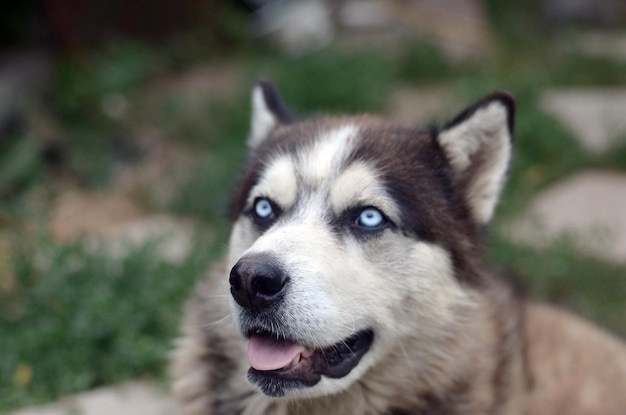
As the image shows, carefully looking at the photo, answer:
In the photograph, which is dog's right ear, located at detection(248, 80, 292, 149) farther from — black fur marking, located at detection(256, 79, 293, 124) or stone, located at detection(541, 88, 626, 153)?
stone, located at detection(541, 88, 626, 153)

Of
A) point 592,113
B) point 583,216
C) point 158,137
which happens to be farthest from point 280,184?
point 592,113

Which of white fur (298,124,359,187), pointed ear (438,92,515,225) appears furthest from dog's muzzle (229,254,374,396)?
pointed ear (438,92,515,225)

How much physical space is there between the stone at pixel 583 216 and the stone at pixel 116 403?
9.22 ft

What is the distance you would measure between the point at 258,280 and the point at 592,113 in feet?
18.3

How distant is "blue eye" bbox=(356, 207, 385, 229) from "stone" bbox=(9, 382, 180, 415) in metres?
1.42

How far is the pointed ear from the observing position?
308cm

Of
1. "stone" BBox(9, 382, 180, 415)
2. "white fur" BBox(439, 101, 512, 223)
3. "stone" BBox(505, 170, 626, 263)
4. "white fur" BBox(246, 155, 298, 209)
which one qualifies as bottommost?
"stone" BBox(505, 170, 626, 263)

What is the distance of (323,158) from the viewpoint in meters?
3.00

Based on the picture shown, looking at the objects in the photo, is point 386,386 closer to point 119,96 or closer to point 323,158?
point 323,158

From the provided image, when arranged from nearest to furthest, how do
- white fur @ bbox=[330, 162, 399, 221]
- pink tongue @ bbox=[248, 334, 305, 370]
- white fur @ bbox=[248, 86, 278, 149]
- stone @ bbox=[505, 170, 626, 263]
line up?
pink tongue @ bbox=[248, 334, 305, 370]
white fur @ bbox=[330, 162, 399, 221]
white fur @ bbox=[248, 86, 278, 149]
stone @ bbox=[505, 170, 626, 263]

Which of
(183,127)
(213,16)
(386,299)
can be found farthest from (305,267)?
(213,16)

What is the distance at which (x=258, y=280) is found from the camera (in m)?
2.52

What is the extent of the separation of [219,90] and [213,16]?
1.66 metres

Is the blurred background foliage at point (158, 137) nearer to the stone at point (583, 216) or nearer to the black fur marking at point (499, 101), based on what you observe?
the stone at point (583, 216)
